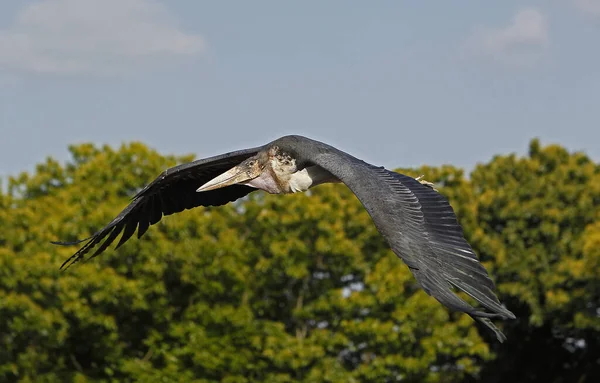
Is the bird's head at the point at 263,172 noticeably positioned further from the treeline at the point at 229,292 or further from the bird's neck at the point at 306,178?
the treeline at the point at 229,292

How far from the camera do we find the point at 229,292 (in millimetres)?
31016

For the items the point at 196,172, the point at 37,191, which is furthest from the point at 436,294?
the point at 37,191

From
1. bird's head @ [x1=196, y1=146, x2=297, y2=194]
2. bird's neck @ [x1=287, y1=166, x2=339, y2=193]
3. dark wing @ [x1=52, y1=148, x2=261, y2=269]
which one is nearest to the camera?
bird's neck @ [x1=287, y1=166, x2=339, y2=193]

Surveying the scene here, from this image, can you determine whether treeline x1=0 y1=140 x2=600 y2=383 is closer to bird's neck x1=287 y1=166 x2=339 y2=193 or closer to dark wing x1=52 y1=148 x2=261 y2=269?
dark wing x1=52 y1=148 x2=261 y2=269

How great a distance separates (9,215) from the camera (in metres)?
31.4

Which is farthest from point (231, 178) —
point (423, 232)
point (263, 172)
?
point (423, 232)

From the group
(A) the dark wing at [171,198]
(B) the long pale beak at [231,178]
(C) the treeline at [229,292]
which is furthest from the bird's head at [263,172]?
(C) the treeline at [229,292]

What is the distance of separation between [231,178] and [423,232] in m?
2.81

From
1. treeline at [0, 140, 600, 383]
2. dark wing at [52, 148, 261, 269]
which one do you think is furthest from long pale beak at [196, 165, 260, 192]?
treeline at [0, 140, 600, 383]

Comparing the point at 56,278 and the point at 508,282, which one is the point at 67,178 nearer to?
the point at 56,278

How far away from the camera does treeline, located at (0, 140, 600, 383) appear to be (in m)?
29.5

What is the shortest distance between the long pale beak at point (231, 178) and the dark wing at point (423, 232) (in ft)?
4.90

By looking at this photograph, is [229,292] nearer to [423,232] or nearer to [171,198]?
[171,198]

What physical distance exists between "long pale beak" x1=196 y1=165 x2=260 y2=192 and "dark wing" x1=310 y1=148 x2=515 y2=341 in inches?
58.8
